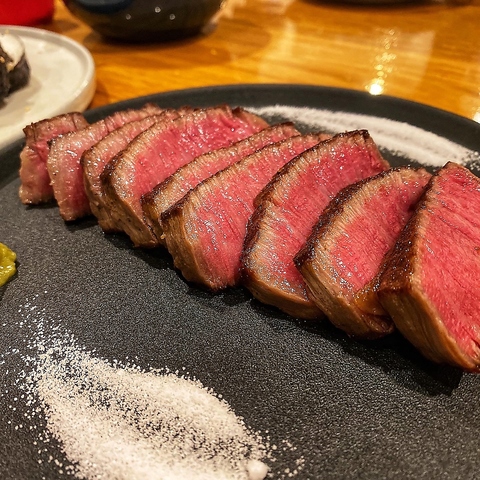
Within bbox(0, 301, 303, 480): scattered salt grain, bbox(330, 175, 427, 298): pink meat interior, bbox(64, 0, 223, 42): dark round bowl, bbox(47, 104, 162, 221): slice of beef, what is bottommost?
bbox(0, 301, 303, 480): scattered salt grain

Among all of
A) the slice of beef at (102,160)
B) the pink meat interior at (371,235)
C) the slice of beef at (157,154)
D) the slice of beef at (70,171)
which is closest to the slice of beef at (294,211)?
the pink meat interior at (371,235)

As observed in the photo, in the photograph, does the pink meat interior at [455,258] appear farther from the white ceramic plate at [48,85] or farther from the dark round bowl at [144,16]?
the dark round bowl at [144,16]

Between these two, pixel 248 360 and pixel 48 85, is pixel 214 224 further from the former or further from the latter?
pixel 48 85

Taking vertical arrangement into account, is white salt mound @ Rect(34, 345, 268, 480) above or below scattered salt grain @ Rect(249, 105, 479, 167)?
below

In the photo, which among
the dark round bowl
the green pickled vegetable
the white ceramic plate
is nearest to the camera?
the green pickled vegetable

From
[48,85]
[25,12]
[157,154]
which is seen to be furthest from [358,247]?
[25,12]

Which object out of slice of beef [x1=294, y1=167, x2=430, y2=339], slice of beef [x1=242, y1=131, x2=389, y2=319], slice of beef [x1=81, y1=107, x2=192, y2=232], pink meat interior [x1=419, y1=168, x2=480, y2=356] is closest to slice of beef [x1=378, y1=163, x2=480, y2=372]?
pink meat interior [x1=419, y1=168, x2=480, y2=356]

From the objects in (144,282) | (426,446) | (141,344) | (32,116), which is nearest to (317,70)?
(32,116)

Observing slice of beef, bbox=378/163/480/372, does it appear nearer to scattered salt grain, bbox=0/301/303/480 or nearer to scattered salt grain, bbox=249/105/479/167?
scattered salt grain, bbox=0/301/303/480
